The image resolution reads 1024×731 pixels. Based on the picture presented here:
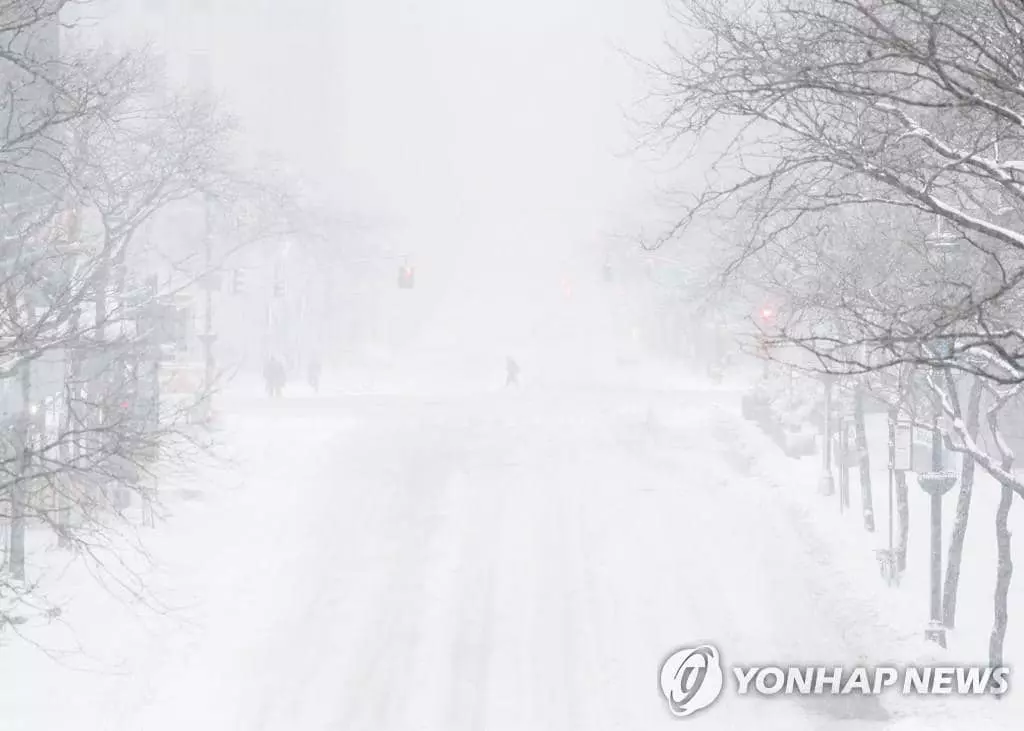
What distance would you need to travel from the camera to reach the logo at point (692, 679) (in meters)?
15.6

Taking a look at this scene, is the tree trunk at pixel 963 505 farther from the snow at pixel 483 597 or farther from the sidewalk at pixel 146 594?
the sidewalk at pixel 146 594

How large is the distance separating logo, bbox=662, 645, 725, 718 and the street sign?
3.58m

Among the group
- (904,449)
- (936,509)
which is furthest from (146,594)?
(936,509)

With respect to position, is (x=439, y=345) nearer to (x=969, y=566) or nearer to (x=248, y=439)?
(x=248, y=439)

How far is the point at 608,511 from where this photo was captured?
24938 mm

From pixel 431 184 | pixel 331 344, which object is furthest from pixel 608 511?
pixel 431 184

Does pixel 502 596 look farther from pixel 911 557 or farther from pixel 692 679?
pixel 911 557

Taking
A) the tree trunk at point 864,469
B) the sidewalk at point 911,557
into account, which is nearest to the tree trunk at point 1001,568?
the sidewalk at point 911,557

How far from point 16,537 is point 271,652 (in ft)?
12.8

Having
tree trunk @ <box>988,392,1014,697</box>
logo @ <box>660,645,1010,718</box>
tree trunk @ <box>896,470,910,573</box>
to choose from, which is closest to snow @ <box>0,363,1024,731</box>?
logo @ <box>660,645,1010,718</box>

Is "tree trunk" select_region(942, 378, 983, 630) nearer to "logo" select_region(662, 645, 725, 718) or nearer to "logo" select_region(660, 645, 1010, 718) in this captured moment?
"logo" select_region(660, 645, 1010, 718)

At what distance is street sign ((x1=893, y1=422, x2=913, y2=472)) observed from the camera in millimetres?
16375

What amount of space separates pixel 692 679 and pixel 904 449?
165 inches

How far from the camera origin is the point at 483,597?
19.7 metres
